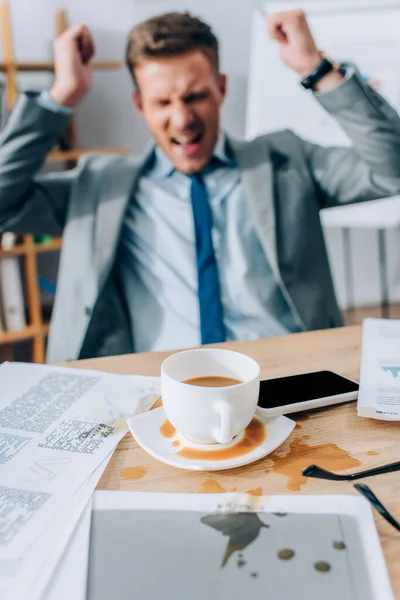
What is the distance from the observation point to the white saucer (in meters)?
0.47

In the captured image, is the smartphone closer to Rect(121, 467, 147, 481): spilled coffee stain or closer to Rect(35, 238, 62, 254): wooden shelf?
Rect(121, 467, 147, 481): spilled coffee stain

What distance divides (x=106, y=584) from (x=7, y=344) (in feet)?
8.13

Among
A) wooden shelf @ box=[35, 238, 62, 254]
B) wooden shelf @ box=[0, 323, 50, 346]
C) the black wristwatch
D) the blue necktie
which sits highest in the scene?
the black wristwatch

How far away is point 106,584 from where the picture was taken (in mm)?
345

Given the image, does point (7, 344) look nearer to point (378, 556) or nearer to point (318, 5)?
point (318, 5)

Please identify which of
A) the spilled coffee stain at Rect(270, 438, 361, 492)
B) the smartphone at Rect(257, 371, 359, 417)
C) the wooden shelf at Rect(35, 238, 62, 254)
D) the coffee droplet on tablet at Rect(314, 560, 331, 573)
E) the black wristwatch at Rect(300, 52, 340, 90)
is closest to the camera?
the coffee droplet on tablet at Rect(314, 560, 331, 573)

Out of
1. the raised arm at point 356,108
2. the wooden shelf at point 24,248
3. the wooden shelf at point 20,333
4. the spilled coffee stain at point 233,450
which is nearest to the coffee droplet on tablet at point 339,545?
the spilled coffee stain at point 233,450

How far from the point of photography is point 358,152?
1.20 m

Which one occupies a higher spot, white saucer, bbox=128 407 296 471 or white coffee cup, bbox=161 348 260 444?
white coffee cup, bbox=161 348 260 444

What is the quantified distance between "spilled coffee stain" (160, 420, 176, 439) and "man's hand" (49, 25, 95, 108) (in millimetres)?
934

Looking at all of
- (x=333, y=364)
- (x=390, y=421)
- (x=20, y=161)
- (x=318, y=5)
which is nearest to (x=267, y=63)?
(x=318, y=5)

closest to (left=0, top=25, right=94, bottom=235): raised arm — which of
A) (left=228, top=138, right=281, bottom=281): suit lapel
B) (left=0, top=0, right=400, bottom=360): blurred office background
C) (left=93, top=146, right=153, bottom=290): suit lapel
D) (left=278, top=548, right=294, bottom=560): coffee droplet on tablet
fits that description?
(left=93, top=146, right=153, bottom=290): suit lapel

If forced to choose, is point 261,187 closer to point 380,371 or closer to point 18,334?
point 380,371

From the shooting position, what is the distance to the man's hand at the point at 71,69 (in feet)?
4.05
